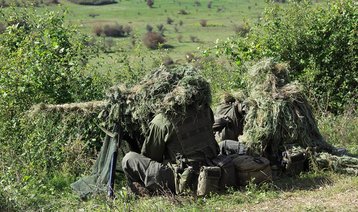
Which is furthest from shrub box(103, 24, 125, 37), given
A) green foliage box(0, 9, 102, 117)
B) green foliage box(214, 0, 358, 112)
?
green foliage box(0, 9, 102, 117)

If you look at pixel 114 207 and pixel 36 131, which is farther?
pixel 36 131

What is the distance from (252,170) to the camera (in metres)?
7.37

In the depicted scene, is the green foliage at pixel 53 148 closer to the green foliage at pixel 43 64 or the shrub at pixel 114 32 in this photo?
the green foliage at pixel 43 64

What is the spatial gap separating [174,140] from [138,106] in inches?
26.8

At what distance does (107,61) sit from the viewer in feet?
40.3

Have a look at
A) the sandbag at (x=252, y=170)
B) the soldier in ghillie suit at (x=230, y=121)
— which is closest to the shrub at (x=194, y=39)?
the soldier in ghillie suit at (x=230, y=121)

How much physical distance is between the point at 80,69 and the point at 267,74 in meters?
4.18

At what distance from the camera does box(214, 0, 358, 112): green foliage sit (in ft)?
40.5

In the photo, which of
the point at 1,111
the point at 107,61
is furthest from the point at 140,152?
the point at 107,61

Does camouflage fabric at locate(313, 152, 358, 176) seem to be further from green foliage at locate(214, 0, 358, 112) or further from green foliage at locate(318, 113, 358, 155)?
green foliage at locate(214, 0, 358, 112)

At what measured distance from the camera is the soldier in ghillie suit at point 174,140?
7172mm

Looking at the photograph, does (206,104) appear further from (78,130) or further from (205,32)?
(205,32)

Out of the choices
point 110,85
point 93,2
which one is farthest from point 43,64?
point 93,2

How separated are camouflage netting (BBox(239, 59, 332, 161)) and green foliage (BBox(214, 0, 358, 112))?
3793mm
